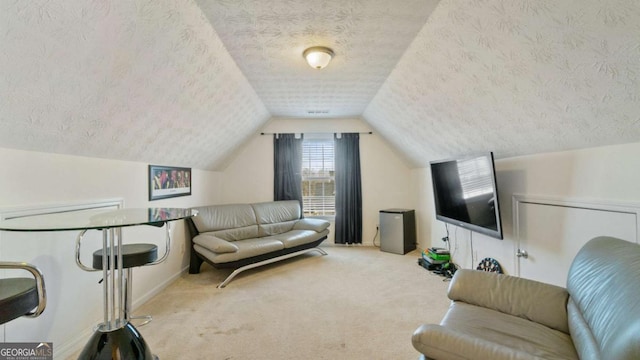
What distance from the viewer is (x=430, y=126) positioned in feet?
10.6

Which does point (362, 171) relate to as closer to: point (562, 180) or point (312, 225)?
point (312, 225)

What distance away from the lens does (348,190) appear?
500 centimetres

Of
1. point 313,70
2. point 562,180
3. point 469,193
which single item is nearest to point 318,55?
point 313,70

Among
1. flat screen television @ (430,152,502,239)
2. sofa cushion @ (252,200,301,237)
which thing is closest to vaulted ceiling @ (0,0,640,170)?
flat screen television @ (430,152,502,239)

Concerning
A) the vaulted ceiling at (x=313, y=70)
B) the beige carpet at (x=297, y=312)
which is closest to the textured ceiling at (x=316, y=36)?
the vaulted ceiling at (x=313, y=70)

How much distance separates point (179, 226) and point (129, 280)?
1751 millimetres

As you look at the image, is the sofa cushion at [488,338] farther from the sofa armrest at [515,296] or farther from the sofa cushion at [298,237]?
the sofa cushion at [298,237]

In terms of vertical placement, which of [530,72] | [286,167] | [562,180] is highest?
[530,72]

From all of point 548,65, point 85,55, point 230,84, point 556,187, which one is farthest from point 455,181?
point 85,55

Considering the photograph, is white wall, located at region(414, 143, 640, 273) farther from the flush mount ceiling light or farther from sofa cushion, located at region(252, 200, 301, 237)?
sofa cushion, located at region(252, 200, 301, 237)

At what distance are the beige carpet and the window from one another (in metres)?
1.56

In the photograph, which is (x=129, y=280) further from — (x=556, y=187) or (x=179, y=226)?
(x=556, y=187)

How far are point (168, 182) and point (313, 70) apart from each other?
7.13ft

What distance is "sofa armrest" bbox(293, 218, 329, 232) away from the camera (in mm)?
4328
